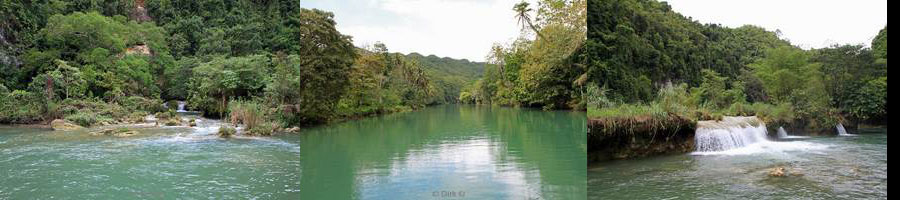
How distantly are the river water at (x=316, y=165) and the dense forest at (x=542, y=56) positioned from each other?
2.12 feet

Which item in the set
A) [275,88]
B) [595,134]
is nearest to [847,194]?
[595,134]

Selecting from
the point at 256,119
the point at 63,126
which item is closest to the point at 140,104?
the point at 63,126

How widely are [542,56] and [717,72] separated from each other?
15.8 ft

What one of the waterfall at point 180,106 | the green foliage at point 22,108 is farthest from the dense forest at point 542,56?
the waterfall at point 180,106

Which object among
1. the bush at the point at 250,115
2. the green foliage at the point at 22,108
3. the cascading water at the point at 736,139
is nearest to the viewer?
the cascading water at the point at 736,139

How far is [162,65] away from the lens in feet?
72.1

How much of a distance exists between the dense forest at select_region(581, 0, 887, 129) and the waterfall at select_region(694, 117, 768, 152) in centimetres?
Answer: 22

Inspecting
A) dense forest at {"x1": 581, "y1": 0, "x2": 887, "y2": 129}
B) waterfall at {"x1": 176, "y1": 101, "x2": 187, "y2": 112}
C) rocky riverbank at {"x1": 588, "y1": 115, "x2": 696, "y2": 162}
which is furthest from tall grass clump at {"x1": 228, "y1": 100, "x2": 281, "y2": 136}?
waterfall at {"x1": 176, "y1": 101, "x2": 187, "y2": 112}

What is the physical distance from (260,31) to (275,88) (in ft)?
46.0

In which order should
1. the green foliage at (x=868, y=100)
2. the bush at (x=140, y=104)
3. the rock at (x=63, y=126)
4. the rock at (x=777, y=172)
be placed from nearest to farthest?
the rock at (x=777, y=172) < the green foliage at (x=868, y=100) < the rock at (x=63, y=126) < the bush at (x=140, y=104)

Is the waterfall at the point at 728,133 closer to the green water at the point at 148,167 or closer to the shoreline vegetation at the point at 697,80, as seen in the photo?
the shoreline vegetation at the point at 697,80

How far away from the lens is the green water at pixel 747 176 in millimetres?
4750

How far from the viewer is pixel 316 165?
5289 mm

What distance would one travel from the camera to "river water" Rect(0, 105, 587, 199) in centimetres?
398
